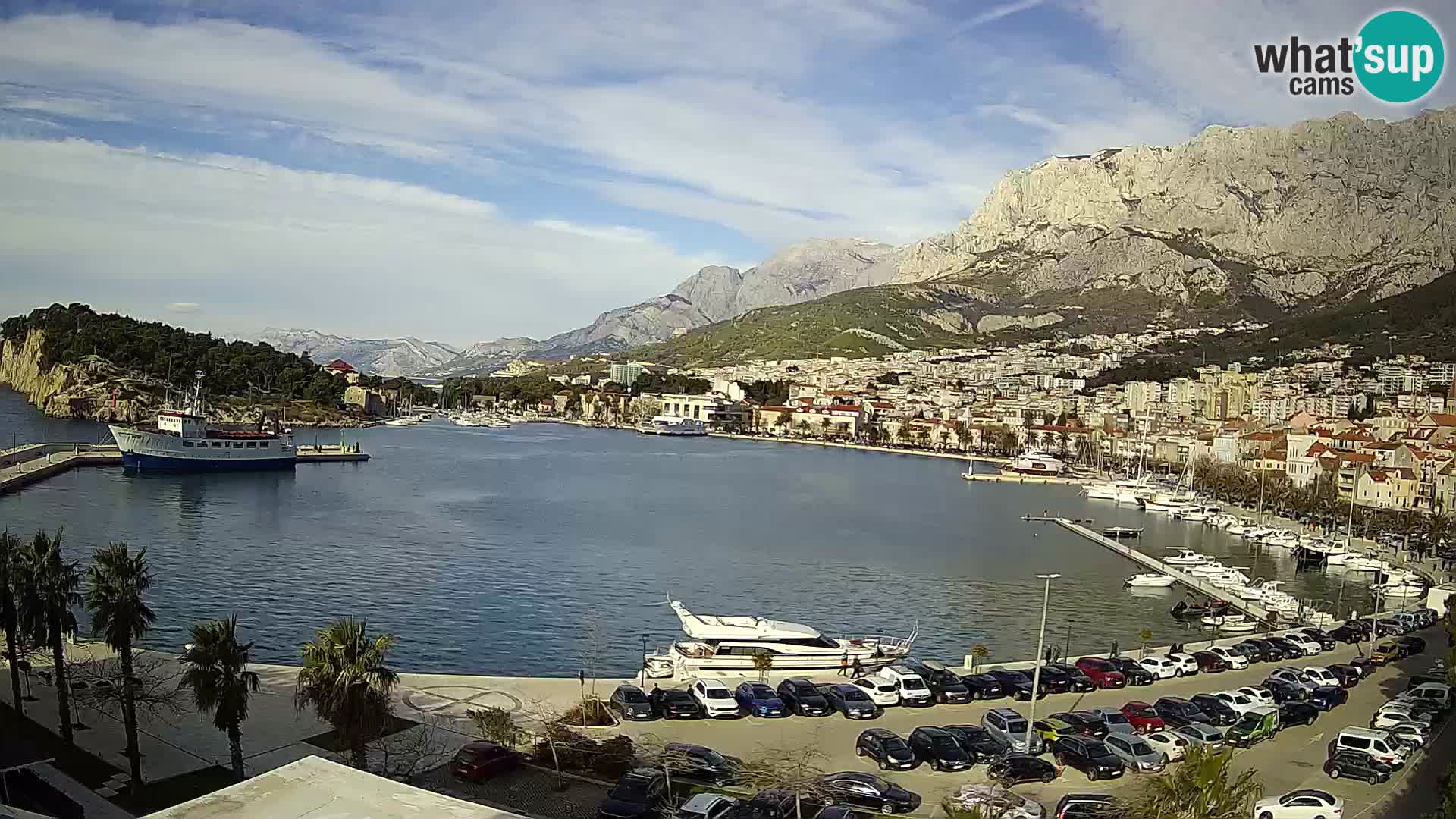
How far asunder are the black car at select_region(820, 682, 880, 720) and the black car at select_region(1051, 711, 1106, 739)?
1820 millimetres

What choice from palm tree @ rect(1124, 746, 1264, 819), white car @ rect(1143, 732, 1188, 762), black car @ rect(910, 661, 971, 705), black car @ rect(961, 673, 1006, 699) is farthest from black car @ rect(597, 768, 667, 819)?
black car @ rect(961, 673, 1006, 699)

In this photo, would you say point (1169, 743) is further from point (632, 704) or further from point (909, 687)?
point (632, 704)

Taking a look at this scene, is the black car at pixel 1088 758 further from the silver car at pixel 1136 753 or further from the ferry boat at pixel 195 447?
the ferry boat at pixel 195 447

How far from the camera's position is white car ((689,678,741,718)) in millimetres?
10352

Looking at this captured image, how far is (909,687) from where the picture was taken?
11.1 m

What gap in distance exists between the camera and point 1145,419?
194 feet

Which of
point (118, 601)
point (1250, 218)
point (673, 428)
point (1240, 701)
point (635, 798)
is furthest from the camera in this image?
point (1250, 218)

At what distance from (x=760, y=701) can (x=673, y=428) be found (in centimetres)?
6305

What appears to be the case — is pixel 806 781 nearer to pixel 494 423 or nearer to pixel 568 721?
pixel 568 721

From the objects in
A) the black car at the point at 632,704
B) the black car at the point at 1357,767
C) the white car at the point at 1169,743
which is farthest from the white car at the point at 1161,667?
the black car at the point at 632,704

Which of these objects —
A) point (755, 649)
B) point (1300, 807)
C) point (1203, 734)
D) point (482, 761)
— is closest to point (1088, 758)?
point (1300, 807)

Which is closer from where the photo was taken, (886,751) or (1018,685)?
(886,751)

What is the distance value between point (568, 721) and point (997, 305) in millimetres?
110354

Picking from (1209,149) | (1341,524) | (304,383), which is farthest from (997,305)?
(1341,524)
